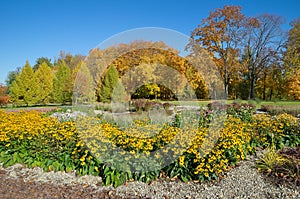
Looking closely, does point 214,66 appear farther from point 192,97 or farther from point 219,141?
point 219,141

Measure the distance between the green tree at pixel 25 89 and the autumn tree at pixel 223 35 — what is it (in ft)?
50.8

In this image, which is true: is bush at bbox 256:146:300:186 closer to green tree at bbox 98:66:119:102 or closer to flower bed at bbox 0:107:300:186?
Result: flower bed at bbox 0:107:300:186

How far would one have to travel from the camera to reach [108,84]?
17641mm

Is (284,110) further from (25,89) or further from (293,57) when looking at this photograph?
(25,89)

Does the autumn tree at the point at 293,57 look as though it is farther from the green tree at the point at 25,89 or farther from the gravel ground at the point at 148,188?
the green tree at the point at 25,89

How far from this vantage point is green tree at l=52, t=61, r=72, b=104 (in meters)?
21.7

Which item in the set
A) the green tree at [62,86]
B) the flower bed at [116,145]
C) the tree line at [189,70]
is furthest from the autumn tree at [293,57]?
the green tree at [62,86]

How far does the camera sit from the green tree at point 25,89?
19.6 metres

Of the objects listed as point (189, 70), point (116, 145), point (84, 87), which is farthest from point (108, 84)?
point (116, 145)

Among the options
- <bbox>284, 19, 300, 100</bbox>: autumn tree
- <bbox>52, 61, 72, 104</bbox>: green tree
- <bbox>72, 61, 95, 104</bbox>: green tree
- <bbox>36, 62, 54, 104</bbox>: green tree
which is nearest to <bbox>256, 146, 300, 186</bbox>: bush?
<bbox>72, 61, 95, 104</bbox>: green tree

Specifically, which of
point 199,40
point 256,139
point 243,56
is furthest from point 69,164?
point 243,56

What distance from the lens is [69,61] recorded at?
3441 centimetres

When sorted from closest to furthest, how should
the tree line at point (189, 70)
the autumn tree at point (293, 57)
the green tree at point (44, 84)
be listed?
the tree line at point (189, 70)
the autumn tree at point (293, 57)
the green tree at point (44, 84)

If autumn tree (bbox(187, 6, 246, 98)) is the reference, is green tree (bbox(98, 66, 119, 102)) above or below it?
below
